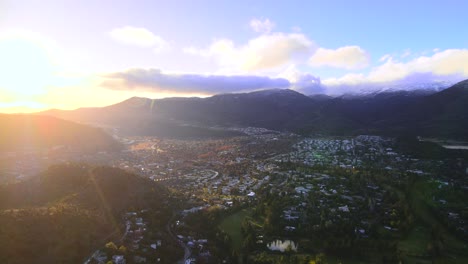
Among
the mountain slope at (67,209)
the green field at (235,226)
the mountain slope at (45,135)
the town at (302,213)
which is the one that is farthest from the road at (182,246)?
the mountain slope at (45,135)

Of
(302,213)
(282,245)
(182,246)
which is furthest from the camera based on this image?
(302,213)

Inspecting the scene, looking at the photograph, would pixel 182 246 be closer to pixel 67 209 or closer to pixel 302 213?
A: pixel 67 209

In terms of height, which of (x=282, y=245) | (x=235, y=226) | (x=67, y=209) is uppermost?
(x=67, y=209)

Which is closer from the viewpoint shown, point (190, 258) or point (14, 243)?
point (14, 243)

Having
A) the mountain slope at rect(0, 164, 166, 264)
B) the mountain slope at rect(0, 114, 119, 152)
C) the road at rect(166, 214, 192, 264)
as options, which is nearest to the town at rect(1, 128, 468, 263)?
the road at rect(166, 214, 192, 264)

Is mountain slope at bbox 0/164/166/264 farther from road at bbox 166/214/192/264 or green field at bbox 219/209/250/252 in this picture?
green field at bbox 219/209/250/252

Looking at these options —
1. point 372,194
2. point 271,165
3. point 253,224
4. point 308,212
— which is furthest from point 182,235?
point 271,165

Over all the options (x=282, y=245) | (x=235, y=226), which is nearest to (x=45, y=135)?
(x=235, y=226)

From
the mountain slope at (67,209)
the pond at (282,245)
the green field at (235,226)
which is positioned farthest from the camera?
the green field at (235,226)

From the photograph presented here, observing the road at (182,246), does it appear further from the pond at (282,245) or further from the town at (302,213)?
the pond at (282,245)

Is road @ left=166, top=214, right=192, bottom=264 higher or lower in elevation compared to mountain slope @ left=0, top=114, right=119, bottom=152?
lower

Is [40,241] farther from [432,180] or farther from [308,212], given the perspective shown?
[432,180]
